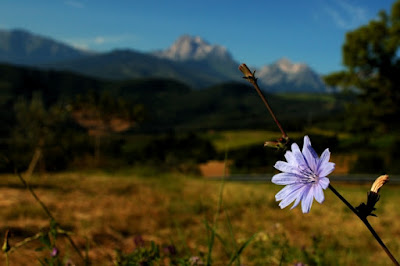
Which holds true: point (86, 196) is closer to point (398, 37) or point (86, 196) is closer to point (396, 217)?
point (396, 217)

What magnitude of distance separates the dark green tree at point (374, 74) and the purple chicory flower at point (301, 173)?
33.5 m

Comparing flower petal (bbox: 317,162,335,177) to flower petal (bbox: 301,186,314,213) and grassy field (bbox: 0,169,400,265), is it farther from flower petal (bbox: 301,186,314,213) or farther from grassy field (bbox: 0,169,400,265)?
grassy field (bbox: 0,169,400,265)

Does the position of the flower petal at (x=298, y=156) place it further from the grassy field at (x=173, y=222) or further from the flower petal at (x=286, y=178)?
the grassy field at (x=173, y=222)

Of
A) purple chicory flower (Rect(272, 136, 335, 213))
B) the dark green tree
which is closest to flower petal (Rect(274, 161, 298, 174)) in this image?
purple chicory flower (Rect(272, 136, 335, 213))

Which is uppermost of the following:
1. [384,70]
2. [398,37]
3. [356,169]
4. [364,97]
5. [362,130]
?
[398,37]

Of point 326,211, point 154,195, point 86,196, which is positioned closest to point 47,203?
point 86,196

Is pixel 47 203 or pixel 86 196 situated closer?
pixel 47 203

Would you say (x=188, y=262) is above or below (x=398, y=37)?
below

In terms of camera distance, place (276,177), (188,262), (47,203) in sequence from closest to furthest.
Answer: (276,177) < (188,262) < (47,203)

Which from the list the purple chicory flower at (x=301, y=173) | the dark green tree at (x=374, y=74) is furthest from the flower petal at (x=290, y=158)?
the dark green tree at (x=374, y=74)

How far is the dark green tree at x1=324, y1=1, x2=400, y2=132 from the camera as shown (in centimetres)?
3238

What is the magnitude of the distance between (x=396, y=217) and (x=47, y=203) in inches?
262

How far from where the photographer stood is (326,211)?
7.57 m

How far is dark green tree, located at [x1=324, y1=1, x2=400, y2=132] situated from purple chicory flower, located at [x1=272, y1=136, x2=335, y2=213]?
33.5 m
